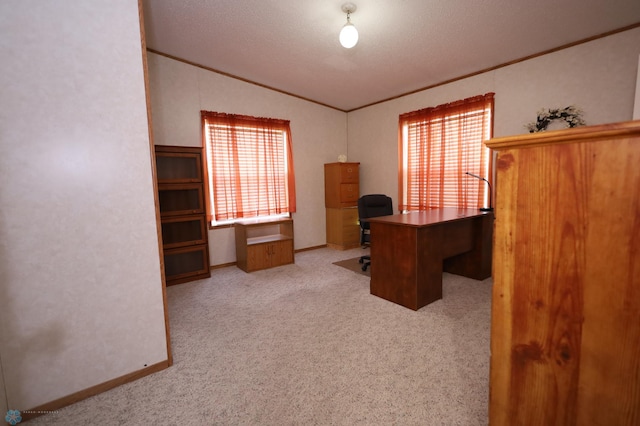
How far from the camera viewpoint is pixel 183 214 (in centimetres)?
367

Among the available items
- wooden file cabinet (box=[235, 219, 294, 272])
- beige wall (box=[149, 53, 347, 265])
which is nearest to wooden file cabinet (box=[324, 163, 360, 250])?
beige wall (box=[149, 53, 347, 265])

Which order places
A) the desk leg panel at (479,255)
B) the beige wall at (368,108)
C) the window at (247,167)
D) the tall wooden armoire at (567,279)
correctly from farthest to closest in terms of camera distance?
1. the window at (247,167)
2. the desk leg panel at (479,255)
3. the beige wall at (368,108)
4. the tall wooden armoire at (567,279)

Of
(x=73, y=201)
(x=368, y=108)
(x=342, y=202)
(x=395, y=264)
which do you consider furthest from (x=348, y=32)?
(x=342, y=202)

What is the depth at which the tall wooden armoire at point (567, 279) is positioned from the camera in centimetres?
63

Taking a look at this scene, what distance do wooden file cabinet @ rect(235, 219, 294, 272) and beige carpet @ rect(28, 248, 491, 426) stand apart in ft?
3.18

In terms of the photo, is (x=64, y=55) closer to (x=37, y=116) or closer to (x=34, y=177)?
(x=37, y=116)

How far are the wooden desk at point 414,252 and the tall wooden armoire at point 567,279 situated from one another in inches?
70.4

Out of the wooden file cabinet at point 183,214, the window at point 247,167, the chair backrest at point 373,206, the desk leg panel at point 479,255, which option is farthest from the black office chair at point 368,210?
the wooden file cabinet at point 183,214

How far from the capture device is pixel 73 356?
5.41ft

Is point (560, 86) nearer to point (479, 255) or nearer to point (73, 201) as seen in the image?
point (479, 255)

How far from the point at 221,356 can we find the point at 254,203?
9.45 feet

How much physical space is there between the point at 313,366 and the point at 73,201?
1779 mm

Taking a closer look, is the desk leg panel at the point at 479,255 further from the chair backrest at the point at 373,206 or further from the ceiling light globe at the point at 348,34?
the ceiling light globe at the point at 348,34

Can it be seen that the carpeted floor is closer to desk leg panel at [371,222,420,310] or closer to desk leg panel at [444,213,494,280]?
desk leg panel at [371,222,420,310]
